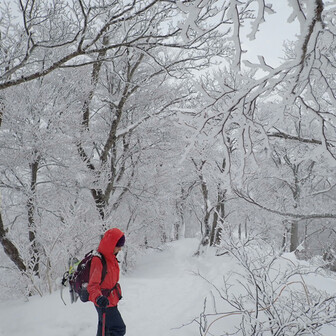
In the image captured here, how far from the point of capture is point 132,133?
30.1 ft

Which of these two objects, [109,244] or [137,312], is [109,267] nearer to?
[109,244]

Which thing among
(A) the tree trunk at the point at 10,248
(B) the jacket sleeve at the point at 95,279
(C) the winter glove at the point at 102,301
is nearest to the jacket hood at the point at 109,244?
(B) the jacket sleeve at the point at 95,279

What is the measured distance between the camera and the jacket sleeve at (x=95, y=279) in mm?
2926

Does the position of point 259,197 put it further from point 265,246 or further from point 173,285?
point 265,246

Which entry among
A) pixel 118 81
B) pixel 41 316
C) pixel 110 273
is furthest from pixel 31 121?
pixel 110 273

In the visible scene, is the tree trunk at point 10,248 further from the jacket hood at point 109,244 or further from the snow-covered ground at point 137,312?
the jacket hood at point 109,244

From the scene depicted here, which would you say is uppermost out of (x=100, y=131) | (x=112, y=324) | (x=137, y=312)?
(x=100, y=131)

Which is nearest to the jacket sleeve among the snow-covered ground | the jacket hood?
the jacket hood

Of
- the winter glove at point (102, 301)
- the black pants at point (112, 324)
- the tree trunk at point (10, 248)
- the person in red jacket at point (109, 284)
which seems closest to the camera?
the winter glove at point (102, 301)

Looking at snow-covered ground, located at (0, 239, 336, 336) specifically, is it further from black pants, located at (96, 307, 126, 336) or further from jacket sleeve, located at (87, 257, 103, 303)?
jacket sleeve, located at (87, 257, 103, 303)

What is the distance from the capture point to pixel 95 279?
119 inches

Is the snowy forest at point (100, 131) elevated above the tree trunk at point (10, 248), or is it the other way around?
the snowy forest at point (100, 131)

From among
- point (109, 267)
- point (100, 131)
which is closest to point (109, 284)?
point (109, 267)

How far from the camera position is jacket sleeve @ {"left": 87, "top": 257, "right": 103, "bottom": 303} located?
2.93 m
